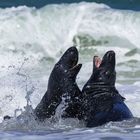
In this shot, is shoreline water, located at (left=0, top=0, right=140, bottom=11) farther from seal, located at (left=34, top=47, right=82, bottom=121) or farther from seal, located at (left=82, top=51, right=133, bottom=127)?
seal, located at (left=34, top=47, right=82, bottom=121)

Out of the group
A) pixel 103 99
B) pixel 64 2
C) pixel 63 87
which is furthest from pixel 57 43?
pixel 103 99

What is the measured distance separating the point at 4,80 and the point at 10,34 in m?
3.63

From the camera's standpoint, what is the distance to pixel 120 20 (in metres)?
17.3

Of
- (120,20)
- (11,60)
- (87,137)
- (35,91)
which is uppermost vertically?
(120,20)

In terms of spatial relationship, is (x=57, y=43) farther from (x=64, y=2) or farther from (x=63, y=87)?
(x=63, y=87)

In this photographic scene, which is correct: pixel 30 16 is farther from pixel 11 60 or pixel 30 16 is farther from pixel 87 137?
pixel 87 137

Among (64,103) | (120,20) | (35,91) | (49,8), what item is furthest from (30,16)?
(64,103)

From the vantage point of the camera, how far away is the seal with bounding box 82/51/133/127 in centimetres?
857

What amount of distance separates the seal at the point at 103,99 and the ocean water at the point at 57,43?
1.34 meters

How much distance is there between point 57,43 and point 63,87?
7249 millimetres

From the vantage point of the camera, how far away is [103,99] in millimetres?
8984

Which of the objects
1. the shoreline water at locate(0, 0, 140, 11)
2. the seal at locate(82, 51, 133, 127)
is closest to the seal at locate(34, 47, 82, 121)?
the seal at locate(82, 51, 133, 127)

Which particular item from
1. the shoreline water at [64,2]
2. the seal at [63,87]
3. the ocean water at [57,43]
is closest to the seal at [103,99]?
the seal at [63,87]

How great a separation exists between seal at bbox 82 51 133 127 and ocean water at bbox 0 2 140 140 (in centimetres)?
134
